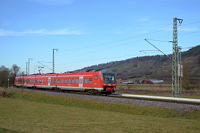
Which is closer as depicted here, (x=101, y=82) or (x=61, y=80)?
(x=101, y=82)

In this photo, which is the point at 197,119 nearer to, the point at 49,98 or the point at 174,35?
the point at 174,35

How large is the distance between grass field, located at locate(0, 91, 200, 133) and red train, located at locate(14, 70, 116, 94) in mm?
3418

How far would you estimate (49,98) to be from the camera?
1535 inches

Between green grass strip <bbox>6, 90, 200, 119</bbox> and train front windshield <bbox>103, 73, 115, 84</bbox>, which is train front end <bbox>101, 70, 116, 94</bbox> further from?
green grass strip <bbox>6, 90, 200, 119</bbox>

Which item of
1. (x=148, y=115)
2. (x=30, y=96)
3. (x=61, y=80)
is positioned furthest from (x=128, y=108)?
(x=30, y=96)

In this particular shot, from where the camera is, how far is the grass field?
47.6 feet

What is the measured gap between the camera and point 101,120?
718 inches

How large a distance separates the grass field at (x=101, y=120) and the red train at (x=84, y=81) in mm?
3418

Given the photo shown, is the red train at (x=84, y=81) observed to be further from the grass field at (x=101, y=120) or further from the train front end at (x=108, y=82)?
the grass field at (x=101, y=120)

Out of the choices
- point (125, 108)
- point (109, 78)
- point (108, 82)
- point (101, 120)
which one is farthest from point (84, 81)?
point (101, 120)

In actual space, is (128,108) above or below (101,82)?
below

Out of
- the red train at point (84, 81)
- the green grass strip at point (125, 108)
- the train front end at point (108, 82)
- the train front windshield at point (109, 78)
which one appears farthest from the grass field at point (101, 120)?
the train front windshield at point (109, 78)

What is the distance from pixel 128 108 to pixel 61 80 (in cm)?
2329

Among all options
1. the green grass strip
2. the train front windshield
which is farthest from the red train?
the green grass strip
